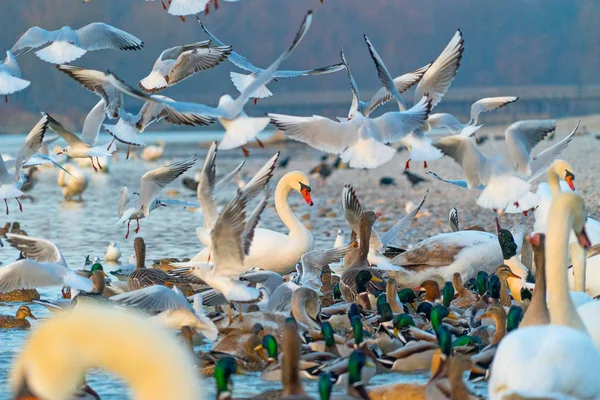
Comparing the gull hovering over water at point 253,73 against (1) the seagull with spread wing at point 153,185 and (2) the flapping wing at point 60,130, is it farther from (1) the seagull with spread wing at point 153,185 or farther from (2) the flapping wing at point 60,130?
(2) the flapping wing at point 60,130

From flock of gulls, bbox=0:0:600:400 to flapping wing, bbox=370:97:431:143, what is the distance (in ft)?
0.04

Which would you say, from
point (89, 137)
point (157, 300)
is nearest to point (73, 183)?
point (89, 137)

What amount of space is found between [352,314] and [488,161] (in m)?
2.27

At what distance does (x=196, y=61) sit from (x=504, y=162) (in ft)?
7.82

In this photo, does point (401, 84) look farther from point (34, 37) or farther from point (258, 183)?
point (34, 37)

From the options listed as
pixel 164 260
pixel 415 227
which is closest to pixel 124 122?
pixel 164 260

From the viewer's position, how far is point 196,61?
7848 mm

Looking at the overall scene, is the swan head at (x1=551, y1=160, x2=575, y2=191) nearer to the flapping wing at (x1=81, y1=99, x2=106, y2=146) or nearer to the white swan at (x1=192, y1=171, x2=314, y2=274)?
the white swan at (x1=192, y1=171, x2=314, y2=274)

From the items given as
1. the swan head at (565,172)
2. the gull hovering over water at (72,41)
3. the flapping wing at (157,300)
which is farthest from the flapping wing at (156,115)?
the swan head at (565,172)

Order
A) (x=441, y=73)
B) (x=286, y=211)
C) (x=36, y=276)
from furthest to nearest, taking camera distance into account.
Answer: (x=286, y=211)
(x=441, y=73)
(x=36, y=276)

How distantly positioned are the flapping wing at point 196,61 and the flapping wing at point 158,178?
26.2 inches

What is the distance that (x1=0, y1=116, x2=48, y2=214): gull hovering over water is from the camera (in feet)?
27.0

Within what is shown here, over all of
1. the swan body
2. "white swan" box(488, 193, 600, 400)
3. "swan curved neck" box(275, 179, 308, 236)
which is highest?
"swan curved neck" box(275, 179, 308, 236)

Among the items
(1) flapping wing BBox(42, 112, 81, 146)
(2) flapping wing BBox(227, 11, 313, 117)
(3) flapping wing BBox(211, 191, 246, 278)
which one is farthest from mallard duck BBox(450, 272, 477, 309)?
(1) flapping wing BBox(42, 112, 81, 146)
